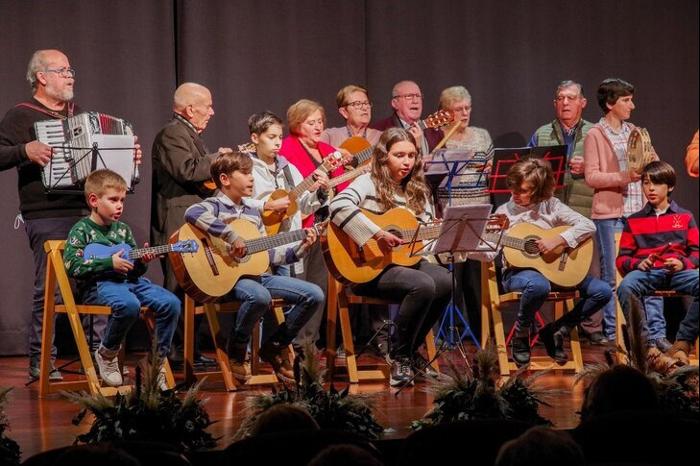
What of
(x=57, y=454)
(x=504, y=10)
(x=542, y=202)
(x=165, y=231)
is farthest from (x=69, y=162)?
(x=504, y=10)

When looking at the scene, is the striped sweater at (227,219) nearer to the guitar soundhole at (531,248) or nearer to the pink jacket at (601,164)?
the guitar soundhole at (531,248)

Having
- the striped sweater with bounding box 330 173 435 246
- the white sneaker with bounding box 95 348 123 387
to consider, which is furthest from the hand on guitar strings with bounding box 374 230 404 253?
the white sneaker with bounding box 95 348 123 387

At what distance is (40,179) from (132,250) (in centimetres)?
99

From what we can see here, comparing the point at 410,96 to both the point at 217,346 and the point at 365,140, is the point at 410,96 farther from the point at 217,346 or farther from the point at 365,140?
the point at 217,346

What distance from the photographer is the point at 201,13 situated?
8328mm

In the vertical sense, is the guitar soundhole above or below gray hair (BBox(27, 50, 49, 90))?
below

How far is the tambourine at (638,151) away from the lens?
744cm

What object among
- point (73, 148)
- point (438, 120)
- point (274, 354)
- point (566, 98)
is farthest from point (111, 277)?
point (566, 98)

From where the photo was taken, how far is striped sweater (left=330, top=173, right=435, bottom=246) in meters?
6.23

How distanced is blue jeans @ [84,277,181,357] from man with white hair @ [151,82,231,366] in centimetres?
106

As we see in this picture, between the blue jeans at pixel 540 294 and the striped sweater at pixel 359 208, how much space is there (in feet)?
2.39

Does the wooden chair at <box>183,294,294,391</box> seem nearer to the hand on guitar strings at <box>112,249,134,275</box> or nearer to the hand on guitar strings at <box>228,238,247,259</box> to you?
the hand on guitar strings at <box>228,238,247,259</box>

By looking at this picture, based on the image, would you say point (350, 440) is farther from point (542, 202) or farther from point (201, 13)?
point (201, 13)

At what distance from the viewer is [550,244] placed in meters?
6.80
